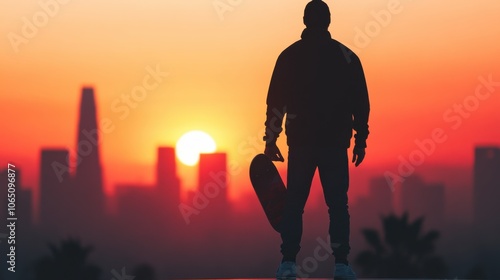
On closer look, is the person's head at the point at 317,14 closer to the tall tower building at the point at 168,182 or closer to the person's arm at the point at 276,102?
the person's arm at the point at 276,102

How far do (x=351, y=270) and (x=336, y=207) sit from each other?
3.04 feet

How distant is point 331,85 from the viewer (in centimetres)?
1270

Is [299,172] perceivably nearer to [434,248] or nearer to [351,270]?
[351,270]

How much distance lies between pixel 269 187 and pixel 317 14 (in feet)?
9.86

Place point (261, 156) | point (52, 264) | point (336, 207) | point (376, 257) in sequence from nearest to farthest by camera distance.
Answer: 1. point (336, 207)
2. point (261, 156)
3. point (376, 257)
4. point (52, 264)

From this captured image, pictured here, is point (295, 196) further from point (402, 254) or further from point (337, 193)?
point (402, 254)

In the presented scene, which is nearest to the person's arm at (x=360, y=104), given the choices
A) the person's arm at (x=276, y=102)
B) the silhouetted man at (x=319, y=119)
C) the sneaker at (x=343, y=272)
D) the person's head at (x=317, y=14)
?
the silhouetted man at (x=319, y=119)

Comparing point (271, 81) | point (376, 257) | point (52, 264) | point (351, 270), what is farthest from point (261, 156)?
point (52, 264)

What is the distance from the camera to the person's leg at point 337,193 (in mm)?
12633

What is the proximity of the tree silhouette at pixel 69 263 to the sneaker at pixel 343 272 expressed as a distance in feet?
259

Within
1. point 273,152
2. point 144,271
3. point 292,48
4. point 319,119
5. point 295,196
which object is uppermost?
point 292,48

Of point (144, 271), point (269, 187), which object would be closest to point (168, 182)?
point (144, 271)

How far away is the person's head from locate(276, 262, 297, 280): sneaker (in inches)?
132

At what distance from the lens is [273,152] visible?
13.3m
